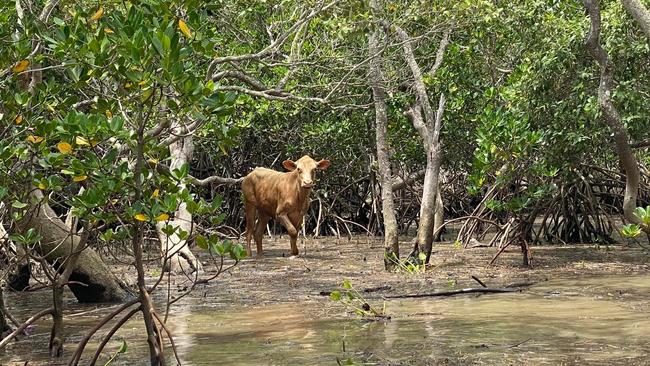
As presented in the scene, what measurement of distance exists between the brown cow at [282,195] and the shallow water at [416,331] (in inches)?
161

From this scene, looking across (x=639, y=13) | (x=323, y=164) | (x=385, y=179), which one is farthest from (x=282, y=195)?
(x=639, y=13)

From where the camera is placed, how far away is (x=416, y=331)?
21.9 ft

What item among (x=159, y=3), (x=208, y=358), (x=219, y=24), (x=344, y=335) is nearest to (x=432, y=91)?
(x=219, y=24)

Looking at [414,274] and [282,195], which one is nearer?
[414,274]

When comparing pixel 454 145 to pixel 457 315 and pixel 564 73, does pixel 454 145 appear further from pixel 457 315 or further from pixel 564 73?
pixel 457 315

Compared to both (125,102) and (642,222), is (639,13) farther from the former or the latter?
(125,102)

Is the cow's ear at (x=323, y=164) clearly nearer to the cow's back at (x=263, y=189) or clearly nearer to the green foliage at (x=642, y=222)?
the cow's back at (x=263, y=189)

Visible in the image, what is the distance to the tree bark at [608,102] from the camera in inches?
343

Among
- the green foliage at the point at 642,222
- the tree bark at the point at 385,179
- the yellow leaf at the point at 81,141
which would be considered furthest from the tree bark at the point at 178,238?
the yellow leaf at the point at 81,141

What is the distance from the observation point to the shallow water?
19.0ft

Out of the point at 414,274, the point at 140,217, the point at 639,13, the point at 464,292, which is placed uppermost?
the point at 639,13

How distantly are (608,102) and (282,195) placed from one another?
18.4 ft

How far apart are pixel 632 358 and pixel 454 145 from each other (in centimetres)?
898

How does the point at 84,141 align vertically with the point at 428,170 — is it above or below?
below
